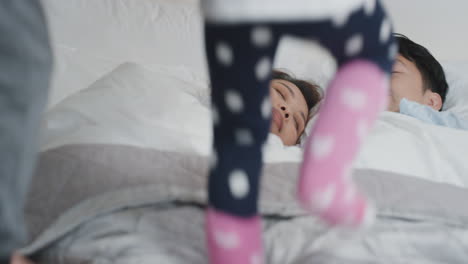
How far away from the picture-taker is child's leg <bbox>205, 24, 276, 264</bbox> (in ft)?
1.40

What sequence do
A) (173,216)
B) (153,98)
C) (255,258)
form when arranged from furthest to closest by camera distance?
(153,98), (173,216), (255,258)

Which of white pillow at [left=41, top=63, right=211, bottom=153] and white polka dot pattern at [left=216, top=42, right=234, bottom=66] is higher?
white polka dot pattern at [left=216, top=42, right=234, bottom=66]

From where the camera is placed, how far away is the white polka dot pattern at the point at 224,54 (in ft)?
1.41

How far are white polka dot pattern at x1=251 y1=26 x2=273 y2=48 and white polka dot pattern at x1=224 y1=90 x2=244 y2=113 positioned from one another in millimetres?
52

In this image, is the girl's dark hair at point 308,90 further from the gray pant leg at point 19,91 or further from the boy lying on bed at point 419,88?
the gray pant leg at point 19,91

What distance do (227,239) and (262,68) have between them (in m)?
0.18

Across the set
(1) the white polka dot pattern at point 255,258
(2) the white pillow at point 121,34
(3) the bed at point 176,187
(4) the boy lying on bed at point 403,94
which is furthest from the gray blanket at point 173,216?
(2) the white pillow at point 121,34

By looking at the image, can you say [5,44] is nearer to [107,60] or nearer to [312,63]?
[107,60]

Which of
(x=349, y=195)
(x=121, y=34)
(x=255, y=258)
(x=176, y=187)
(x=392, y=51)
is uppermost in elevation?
(x=392, y=51)

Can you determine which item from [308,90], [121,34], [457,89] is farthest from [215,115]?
[457,89]

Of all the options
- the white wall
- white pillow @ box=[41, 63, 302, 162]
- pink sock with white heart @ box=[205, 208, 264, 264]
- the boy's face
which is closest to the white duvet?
white pillow @ box=[41, 63, 302, 162]

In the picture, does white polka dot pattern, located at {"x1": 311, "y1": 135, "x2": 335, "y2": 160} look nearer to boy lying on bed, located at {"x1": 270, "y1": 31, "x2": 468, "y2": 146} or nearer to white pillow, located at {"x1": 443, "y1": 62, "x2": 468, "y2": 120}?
boy lying on bed, located at {"x1": 270, "y1": 31, "x2": 468, "y2": 146}

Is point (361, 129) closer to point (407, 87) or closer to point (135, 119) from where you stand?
point (135, 119)

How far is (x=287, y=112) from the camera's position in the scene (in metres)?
1.40
